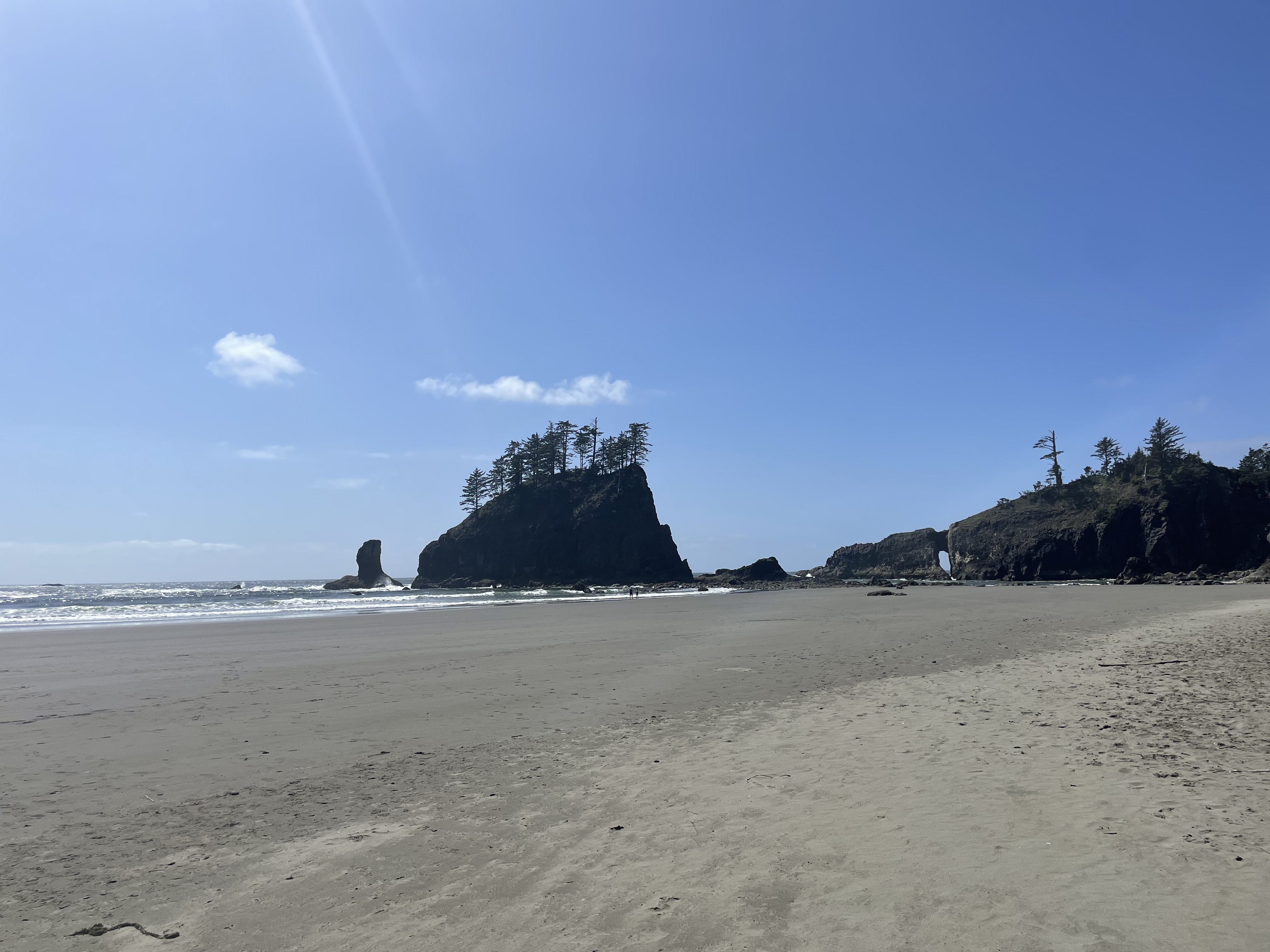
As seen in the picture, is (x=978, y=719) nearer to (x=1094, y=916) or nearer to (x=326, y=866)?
(x=1094, y=916)

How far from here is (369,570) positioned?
111 meters

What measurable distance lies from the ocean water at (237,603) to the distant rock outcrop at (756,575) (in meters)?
13.8

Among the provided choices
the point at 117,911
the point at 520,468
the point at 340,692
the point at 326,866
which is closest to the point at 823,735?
the point at 326,866

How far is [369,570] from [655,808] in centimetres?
11462

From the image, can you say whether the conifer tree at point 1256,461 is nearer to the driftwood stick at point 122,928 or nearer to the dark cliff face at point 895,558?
the dark cliff face at point 895,558

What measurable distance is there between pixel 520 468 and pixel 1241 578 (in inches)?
3645

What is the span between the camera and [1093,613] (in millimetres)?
27234

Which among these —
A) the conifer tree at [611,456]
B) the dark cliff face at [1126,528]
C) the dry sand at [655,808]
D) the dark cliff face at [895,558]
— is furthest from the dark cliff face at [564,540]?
A: the dry sand at [655,808]

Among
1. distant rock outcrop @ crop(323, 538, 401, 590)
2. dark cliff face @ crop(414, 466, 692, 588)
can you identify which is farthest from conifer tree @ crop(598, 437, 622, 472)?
distant rock outcrop @ crop(323, 538, 401, 590)

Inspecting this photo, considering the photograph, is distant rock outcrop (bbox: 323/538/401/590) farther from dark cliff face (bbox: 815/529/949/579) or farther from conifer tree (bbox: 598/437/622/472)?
dark cliff face (bbox: 815/529/949/579)

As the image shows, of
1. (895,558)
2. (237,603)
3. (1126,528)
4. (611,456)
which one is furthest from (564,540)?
(1126,528)

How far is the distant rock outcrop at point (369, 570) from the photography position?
10975cm

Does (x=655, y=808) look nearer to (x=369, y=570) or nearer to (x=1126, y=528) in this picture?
(x=1126, y=528)

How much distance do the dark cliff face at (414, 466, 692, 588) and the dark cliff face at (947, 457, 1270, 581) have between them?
44.8 metres
